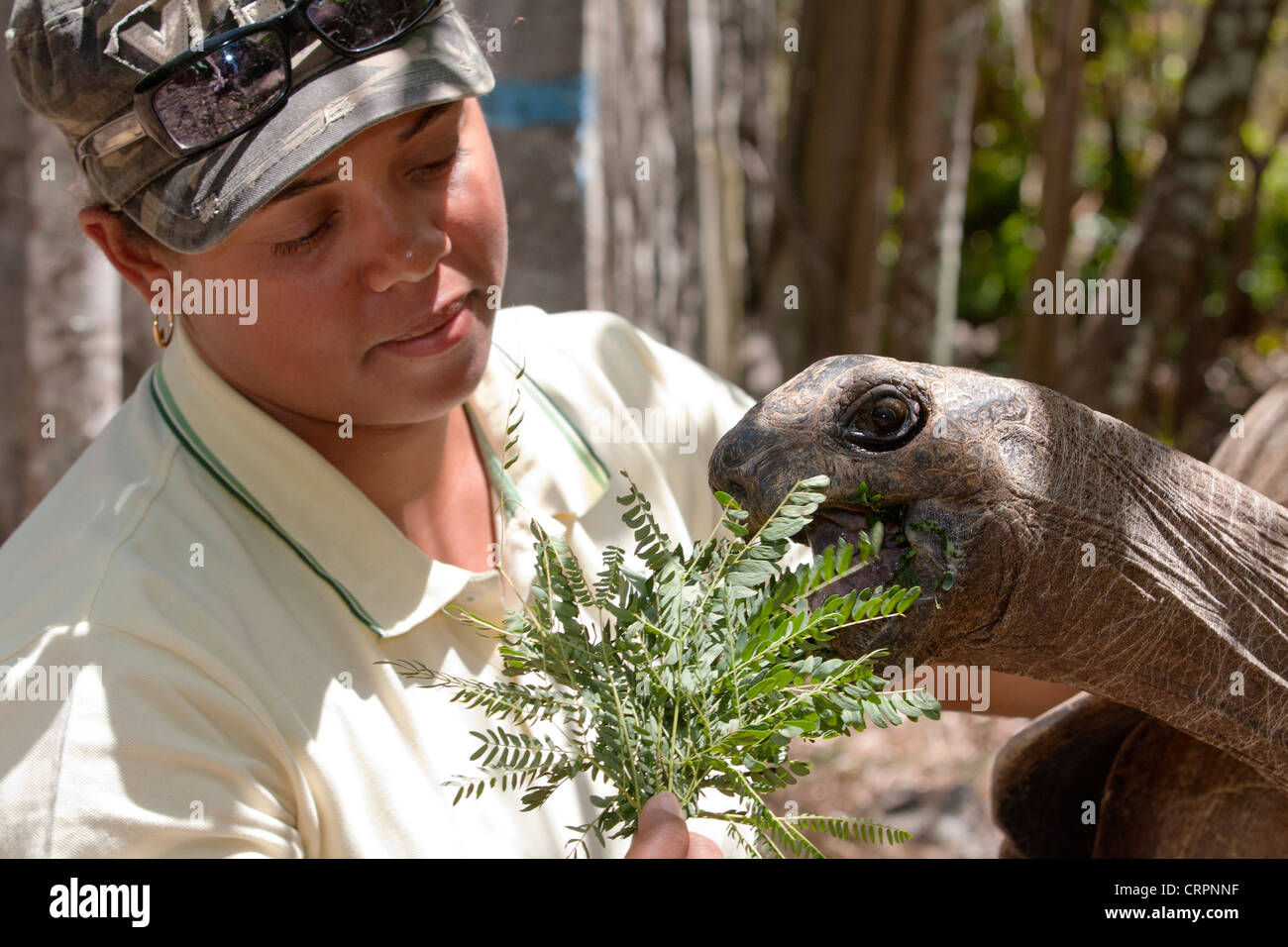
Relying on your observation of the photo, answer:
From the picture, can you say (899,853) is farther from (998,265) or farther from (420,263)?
(998,265)

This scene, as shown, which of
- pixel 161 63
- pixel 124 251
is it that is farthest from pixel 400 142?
pixel 124 251

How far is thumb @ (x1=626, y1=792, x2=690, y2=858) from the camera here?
42.7 inches

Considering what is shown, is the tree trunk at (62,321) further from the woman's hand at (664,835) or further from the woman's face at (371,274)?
the woman's hand at (664,835)

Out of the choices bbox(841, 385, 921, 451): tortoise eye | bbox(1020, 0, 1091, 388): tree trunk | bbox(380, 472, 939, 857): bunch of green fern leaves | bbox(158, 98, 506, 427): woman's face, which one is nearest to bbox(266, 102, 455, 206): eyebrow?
bbox(158, 98, 506, 427): woman's face

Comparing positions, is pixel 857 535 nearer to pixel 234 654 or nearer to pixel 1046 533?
pixel 1046 533

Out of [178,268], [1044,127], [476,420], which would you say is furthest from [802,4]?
[178,268]

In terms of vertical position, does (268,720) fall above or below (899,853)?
above

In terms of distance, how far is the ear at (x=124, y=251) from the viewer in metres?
1.50

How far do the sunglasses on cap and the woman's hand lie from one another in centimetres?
86

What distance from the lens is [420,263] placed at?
56.9 inches

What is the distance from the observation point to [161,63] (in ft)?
4.42

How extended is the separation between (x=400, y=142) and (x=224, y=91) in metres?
0.20

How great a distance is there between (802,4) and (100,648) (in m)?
4.48
